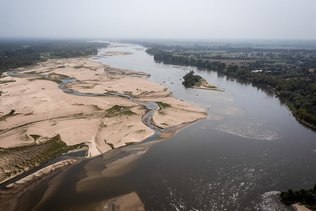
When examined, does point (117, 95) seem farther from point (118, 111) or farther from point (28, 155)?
point (28, 155)

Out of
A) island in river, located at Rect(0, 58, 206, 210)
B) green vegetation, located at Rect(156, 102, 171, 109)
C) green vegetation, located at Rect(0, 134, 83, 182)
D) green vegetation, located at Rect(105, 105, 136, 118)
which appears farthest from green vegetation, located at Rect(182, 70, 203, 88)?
green vegetation, located at Rect(0, 134, 83, 182)

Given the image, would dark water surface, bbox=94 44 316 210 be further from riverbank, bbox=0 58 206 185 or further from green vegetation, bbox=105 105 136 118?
green vegetation, bbox=105 105 136 118

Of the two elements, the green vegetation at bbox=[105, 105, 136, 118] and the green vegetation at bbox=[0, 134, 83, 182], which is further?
the green vegetation at bbox=[105, 105, 136, 118]

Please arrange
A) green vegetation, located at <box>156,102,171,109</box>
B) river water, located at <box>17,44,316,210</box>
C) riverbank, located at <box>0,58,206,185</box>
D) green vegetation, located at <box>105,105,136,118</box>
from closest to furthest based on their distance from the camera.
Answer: river water, located at <box>17,44,316,210</box>, riverbank, located at <box>0,58,206,185</box>, green vegetation, located at <box>105,105,136,118</box>, green vegetation, located at <box>156,102,171,109</box>

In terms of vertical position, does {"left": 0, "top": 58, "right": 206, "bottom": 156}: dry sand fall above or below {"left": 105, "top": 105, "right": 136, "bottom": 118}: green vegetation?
below

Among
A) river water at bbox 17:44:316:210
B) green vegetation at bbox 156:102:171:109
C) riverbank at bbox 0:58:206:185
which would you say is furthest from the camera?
green vegetation at bbox 156:102:171:109

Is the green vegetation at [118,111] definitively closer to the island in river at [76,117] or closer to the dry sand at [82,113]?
the island in river at [76,117]

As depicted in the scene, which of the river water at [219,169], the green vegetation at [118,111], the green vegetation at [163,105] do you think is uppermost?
the green vegetation at [163,105]

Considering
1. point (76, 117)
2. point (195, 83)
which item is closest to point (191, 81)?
point (195, 83)

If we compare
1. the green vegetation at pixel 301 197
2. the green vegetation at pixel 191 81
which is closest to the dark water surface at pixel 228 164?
the green vegetation at pixel 301 197
